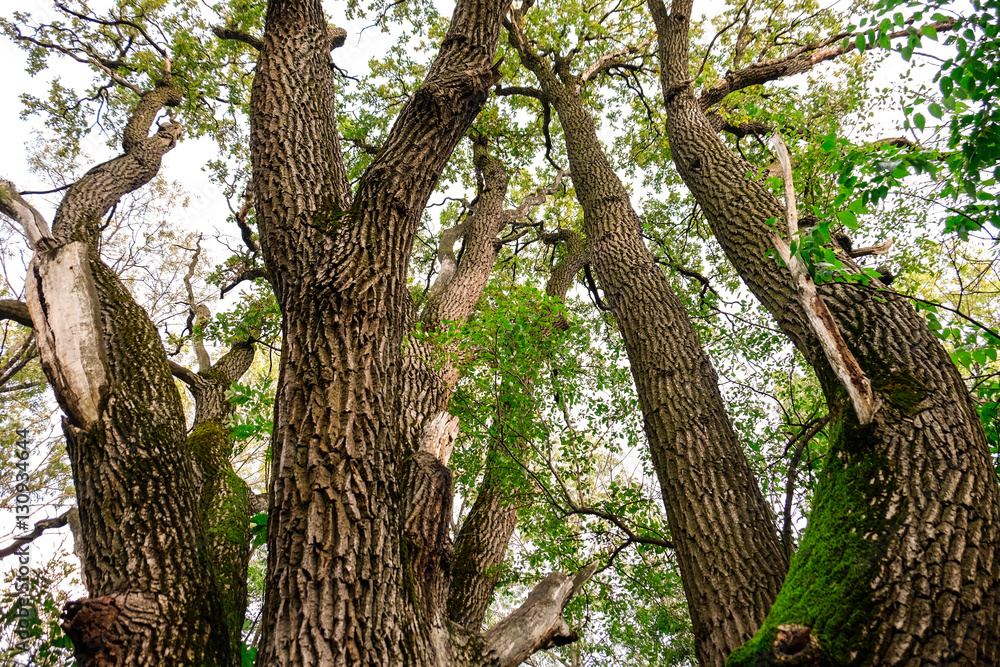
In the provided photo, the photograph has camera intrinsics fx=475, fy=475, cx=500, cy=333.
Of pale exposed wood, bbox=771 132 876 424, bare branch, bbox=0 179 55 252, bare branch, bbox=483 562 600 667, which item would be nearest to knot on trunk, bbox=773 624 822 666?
pale exposed wood, bbox=771 132 876 424

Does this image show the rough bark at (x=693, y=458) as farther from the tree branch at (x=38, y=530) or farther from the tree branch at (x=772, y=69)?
the tree branch at (x=38, y=530)

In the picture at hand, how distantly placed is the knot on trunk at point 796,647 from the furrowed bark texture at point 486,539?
2698mm

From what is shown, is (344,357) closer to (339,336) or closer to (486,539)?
(339,336)

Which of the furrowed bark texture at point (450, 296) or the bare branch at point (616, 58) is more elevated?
the bare branch at point (616, 58)

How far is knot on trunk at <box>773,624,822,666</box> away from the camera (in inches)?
65.2

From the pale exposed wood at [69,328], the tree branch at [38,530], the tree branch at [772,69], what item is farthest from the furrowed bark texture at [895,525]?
the tree branch at [38,530]

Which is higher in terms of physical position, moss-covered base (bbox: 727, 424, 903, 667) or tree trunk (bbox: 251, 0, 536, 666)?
tree trunk (bbox: 251, 0, 536, 666)

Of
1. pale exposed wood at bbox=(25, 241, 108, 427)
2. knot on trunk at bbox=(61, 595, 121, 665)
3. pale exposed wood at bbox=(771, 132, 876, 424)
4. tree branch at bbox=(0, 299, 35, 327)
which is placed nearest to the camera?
knot on trunk at bbox=(61, 595, 121, 665)

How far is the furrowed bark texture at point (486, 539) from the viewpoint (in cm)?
425

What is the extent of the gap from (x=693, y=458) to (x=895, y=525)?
1.41m

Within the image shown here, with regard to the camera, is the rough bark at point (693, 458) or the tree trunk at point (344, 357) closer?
the tree trunk at point (344, 357)

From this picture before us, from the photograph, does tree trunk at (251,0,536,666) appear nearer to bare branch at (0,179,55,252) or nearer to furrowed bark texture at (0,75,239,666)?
furrowed bark texture at (0,75,239,666)

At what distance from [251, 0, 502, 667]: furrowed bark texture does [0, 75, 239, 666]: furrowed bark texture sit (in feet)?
2.46

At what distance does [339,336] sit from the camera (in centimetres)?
254
